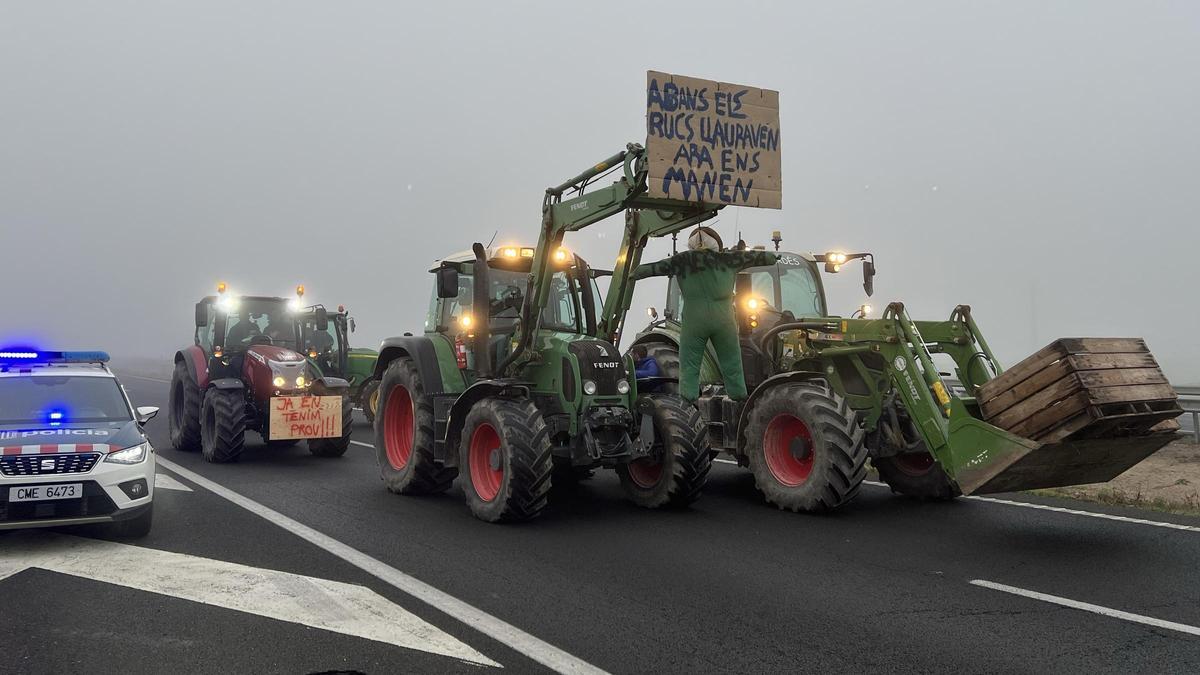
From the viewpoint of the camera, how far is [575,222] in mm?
7562

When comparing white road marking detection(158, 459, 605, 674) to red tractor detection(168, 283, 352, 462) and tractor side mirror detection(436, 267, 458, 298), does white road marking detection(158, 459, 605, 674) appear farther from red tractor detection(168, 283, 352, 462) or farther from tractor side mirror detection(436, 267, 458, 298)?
red tractor detection(168, 283, 352, 462)

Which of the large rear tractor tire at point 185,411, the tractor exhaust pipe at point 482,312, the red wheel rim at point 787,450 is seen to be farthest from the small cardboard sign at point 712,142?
the large rear tractor tire at point 185,411

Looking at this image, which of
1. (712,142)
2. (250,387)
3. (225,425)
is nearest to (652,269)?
(712,142)

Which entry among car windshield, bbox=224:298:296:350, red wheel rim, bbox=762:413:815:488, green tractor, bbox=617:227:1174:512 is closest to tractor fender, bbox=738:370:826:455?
green tractor, bbox=617:227:1174:512

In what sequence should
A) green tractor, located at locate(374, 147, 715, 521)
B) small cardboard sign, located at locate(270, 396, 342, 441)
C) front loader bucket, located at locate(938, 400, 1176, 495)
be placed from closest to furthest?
front loader bucket, located at locate(938, 400, 1176, 495)
green tractor, located at locate(374, 147, 715, 521)
small cardboard sign, located at locate(270, 396, 342, 441)

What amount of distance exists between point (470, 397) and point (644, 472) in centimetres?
186

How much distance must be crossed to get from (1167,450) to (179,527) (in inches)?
507

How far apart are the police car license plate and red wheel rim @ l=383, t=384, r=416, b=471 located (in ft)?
11.9

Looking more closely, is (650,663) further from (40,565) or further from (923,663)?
(40,565)

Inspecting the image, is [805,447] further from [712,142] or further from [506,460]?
[712,142]

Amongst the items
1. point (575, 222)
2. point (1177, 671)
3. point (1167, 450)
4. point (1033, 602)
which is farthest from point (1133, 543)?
point (1167, 450)

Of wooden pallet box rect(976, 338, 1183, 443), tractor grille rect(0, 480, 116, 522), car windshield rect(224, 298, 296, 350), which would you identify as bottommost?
tractor grille rect(0, 480, 116, 522)

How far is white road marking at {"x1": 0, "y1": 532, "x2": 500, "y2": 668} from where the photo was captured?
4.46 m

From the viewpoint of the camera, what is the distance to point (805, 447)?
25.7ft
